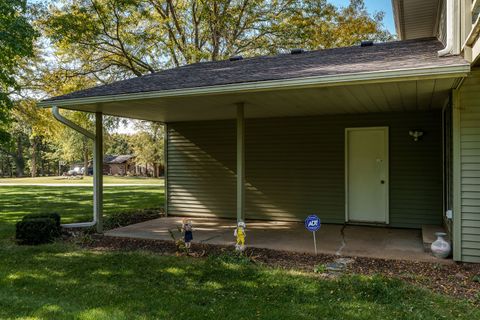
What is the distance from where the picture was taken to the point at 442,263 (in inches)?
181

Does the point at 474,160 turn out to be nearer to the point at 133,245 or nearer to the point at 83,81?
the point at 133,245

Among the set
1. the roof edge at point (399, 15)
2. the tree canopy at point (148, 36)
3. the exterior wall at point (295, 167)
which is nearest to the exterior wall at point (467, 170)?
the exterior wall at point (295, 167)

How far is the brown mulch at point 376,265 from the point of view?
385 cm

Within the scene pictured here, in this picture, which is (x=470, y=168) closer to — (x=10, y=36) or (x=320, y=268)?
(x=320, y=268)

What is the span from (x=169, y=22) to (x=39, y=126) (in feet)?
21.5

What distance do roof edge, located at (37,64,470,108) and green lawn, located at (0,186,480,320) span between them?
2.12 metres

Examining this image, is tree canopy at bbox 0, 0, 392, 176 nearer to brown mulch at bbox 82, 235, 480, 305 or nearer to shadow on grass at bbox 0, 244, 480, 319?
brown mulch at bbox 82, 235, 480, 305

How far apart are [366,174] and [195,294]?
4879 millimetres

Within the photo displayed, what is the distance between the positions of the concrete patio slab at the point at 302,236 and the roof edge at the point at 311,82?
6.61 ft

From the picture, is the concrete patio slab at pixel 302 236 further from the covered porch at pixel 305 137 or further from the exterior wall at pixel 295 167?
the exterior wall at pixel 295 167

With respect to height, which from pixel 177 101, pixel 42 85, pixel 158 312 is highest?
pixel 42 85

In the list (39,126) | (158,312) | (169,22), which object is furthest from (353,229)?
(39,126)

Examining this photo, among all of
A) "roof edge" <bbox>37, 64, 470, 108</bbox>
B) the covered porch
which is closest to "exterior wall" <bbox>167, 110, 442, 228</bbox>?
the covered porch

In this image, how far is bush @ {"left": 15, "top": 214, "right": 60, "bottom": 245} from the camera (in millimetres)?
5699
